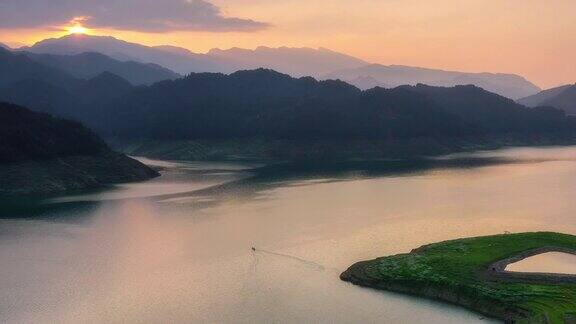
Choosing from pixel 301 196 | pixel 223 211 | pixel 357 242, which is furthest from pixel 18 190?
pixel 357 242

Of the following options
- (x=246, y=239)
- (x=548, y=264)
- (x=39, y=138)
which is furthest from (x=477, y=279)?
(x=39, y=138)

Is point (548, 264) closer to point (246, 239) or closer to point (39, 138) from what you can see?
point (246, 239)

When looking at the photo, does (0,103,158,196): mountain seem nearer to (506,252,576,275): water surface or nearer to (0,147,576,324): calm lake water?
(0,147,576,324): calm lake water

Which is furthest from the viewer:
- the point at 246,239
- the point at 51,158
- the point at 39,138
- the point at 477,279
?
the point at 39,138

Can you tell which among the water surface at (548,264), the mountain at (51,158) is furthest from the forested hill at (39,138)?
the water surface at (548,264)

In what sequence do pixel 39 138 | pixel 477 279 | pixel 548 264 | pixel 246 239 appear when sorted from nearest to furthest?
pixel 477 279 → pixel 548 264 → pixel 246 239 → pixel 39 138

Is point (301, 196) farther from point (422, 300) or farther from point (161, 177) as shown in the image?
point (422, 300)
